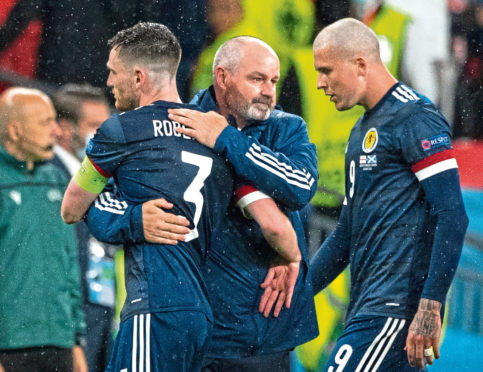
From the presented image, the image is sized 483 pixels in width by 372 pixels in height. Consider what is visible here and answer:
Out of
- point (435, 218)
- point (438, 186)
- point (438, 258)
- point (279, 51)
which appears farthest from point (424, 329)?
point (279, 51)

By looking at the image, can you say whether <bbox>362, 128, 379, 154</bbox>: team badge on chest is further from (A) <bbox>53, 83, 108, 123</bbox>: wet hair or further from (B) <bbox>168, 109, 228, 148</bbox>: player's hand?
(A) <bbox>53, 83, 108, 123</bbox>: wet hair

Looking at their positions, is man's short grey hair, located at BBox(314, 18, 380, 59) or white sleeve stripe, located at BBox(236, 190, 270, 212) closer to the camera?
white sleeve stripe, located at BBox(236, 190, 270, 212)

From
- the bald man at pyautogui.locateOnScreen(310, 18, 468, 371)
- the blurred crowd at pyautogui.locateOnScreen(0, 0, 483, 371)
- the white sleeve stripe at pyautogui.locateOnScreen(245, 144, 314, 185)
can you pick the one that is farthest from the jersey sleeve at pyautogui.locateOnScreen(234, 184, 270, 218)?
the blurred crowd at pyautogui.locateOnScreen(0, 0, 483, 371)

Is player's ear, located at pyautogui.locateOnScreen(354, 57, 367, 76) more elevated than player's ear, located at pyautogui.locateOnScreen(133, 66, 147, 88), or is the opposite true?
player's ear, located at pyautogui.locateOnScreen(354, 57, 367, 76)

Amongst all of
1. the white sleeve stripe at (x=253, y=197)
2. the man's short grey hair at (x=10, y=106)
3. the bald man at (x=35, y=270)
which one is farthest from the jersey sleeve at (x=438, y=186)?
the man's short grey hair at (x=10, y=106)

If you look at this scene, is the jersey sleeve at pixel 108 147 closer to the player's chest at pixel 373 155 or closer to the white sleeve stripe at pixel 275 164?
the white sleeve stripe at pixel 275 164

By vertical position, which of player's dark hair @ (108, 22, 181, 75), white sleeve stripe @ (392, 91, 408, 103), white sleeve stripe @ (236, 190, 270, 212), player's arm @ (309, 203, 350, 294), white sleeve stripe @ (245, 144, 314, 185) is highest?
player's dark hair @ (108, 22, 181, 75)

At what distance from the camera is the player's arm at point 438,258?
10.5 ft

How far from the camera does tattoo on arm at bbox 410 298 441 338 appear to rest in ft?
10.5

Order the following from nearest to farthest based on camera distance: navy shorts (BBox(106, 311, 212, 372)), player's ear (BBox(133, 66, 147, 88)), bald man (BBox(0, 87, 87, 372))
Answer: navy shorts (BBox(106, 311, 212, 372))
player's ear (BBox(133, 66, 147, 88))
bald man (BBox(0, 87, 87, 372))

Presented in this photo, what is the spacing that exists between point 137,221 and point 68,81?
325cm

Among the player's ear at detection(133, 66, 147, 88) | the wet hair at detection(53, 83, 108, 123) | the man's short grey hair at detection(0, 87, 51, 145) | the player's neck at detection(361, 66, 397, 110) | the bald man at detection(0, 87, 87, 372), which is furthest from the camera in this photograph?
the wet hair at detection(53, 83, 108, 123)

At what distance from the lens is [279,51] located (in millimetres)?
6105

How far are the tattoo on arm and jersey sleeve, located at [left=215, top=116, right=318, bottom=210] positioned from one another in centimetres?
60
